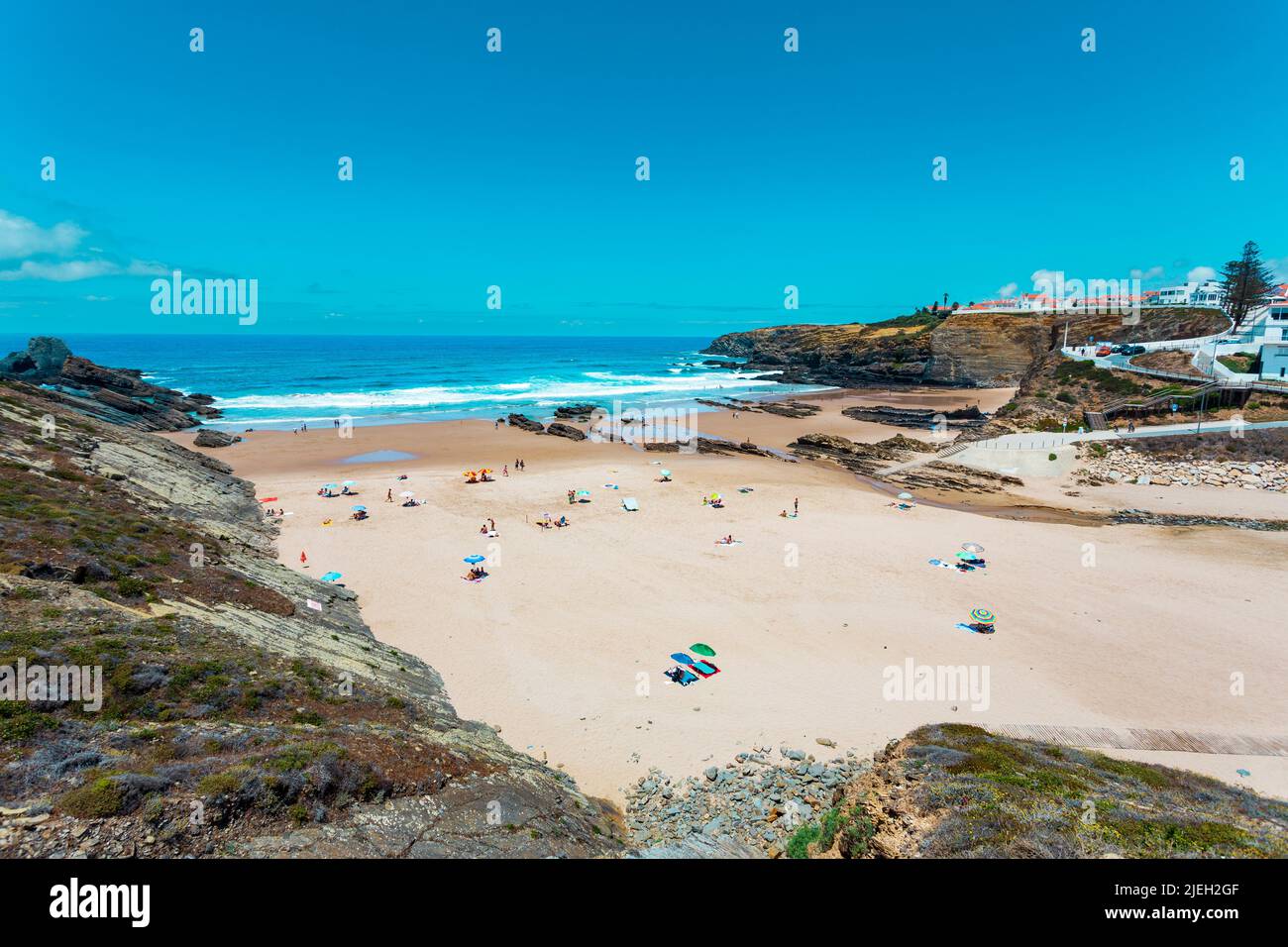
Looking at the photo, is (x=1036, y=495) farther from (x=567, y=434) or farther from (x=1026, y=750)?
(x=567, y=434)

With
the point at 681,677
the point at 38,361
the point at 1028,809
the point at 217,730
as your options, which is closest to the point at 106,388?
the point at 38,361

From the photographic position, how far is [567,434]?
4631 cm

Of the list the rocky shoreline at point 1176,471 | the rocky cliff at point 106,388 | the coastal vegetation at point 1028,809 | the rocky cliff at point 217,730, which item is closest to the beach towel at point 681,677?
the rocky cliff at point 217,730

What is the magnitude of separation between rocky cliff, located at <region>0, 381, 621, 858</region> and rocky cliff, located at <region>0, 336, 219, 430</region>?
3830 centimetres

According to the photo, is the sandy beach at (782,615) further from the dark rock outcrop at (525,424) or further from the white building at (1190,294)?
the white building at (1190,294)

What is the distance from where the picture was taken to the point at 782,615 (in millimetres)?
16922

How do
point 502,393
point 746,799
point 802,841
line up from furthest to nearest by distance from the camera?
point 502,393, point 746,799, point 802,841

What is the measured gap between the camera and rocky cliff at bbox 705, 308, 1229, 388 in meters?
57.4

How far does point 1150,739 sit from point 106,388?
6871 cm

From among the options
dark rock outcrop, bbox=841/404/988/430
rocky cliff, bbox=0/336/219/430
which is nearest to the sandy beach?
dark rock outcrop, bbox=841/404/988/430

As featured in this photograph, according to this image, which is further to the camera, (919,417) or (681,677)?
(919,417)

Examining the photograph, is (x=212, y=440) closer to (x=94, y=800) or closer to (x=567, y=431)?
(x=567, y=431)

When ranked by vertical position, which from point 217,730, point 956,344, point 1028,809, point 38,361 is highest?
point 956,344
